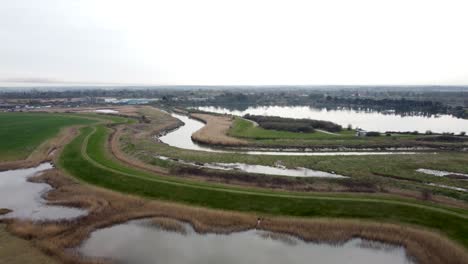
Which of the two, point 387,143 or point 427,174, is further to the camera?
point 387,143

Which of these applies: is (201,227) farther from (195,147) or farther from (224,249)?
(195,147)

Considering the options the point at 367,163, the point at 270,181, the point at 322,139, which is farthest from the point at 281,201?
the point at 322,139

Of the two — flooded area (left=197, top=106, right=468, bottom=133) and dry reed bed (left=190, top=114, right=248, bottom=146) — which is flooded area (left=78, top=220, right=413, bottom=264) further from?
flooded area (left=197, top=106, right=468, bottom=133)

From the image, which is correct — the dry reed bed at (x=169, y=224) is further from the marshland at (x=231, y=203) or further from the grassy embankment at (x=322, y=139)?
the grassy embankment at (x=322, y=139)

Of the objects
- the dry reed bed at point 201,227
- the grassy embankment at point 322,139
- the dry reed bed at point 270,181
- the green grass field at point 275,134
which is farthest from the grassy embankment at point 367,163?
the green grass field at point 275,134

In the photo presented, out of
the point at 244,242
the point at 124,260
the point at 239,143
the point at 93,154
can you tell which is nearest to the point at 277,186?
the point at 244,242

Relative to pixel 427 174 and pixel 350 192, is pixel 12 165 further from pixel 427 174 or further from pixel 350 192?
pixel 427 174
